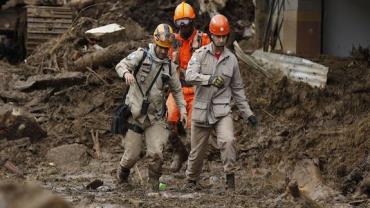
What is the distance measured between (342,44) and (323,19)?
693 millimetres

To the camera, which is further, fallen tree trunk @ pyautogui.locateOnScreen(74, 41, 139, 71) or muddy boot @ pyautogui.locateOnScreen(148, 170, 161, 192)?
fallen tree trunk @ pyautogui.locateOnScreen(74, 41, 139, 71)

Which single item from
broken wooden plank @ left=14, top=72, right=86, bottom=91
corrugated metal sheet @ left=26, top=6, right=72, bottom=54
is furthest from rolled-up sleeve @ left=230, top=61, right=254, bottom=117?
corrugated metal sheet @ left=26, top=6, right=72, bottom=54

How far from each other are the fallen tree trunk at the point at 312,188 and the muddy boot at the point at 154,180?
1567 millimetres

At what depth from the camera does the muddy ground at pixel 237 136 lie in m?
9.77

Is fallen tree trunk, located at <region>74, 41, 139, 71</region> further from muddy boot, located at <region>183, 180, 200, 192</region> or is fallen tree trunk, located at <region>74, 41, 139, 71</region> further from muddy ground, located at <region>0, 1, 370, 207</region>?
muddy boot, located at <region>183, 180, 200, 192</region>

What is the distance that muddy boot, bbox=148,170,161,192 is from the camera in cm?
1000

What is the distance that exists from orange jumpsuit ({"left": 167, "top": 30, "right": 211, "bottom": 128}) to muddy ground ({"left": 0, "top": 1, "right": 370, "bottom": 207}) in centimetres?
93

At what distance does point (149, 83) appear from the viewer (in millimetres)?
9812

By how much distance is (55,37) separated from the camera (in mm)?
18312

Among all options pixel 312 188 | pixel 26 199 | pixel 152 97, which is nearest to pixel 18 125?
pixel 152 97

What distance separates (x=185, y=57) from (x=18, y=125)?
3850mm

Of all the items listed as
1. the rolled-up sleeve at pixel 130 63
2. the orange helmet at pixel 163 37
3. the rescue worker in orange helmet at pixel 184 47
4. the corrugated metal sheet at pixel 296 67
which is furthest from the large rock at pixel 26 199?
the corrugated metal sheet at pixel 296 67

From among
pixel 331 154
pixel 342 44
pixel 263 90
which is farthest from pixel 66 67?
pixel 331 154

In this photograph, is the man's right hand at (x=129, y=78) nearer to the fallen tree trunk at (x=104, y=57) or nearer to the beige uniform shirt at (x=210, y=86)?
the beige uniform shirt at (x=210, y=86)
